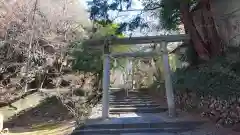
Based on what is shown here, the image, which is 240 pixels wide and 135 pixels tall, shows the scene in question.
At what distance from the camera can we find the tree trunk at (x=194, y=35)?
977 centimetres

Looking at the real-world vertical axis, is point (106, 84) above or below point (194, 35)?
below

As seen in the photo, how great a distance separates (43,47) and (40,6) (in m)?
1.96

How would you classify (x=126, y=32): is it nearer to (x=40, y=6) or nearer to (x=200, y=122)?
(x=200, y=122)

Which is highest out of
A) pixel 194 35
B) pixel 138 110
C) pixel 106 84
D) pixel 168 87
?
pixel 194 35

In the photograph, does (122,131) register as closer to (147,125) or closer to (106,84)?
(147,125)

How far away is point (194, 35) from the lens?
33.0 feet

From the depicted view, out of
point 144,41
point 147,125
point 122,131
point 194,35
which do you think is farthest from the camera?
point 144,41

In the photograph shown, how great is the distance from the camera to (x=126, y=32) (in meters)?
10.5

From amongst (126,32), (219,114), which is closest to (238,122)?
(219,114)

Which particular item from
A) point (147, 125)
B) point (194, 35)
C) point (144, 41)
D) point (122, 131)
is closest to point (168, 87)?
point (144, 41)

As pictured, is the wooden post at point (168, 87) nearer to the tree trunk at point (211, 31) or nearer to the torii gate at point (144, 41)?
the torii gate at point (144, 41)

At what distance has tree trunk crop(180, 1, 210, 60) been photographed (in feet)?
32.0

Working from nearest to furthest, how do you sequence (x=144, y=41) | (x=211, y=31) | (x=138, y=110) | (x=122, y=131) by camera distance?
(x=122, y=131) → (x=211, y=31) → (x=144, y=41) → (x=138, y=110)

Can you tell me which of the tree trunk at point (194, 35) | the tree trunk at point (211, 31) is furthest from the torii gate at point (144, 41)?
the tree trunk at point (211, 31)
